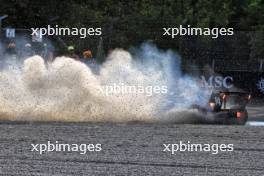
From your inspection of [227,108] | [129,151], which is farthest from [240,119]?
[129,151]

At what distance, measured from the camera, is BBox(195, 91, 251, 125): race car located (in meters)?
12.2

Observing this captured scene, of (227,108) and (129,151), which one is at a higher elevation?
(227,108)

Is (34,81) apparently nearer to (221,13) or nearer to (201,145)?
(201,145)

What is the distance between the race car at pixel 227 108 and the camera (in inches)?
479

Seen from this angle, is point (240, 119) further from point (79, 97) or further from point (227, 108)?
point (79, 97)

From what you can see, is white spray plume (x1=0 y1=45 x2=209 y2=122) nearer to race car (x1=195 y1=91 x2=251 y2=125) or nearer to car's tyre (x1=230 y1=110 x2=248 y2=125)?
race car (x1=195 y1=91 x2=251 y2=125)

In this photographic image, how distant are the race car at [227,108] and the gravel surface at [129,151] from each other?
0.82m

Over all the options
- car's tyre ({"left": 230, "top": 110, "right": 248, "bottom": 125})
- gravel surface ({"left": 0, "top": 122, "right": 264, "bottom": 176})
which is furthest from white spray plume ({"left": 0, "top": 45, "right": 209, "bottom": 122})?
gravel surface ({"left": 0, "top": 122, "right": 264, "bottom": 176})

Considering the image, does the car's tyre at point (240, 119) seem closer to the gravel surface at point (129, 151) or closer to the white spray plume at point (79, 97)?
the white spray plume at point (79, 97)

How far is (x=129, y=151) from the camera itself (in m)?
8.38

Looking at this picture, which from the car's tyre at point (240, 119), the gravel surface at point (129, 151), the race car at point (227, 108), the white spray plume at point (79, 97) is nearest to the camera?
the gravel surface at point (129, 151)

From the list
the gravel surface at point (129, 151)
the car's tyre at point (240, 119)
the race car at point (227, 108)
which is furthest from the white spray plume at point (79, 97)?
the gravel surface at point (129, 151)

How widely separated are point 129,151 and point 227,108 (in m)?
4.19

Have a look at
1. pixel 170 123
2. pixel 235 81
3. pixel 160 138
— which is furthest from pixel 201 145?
pixel 235 81
